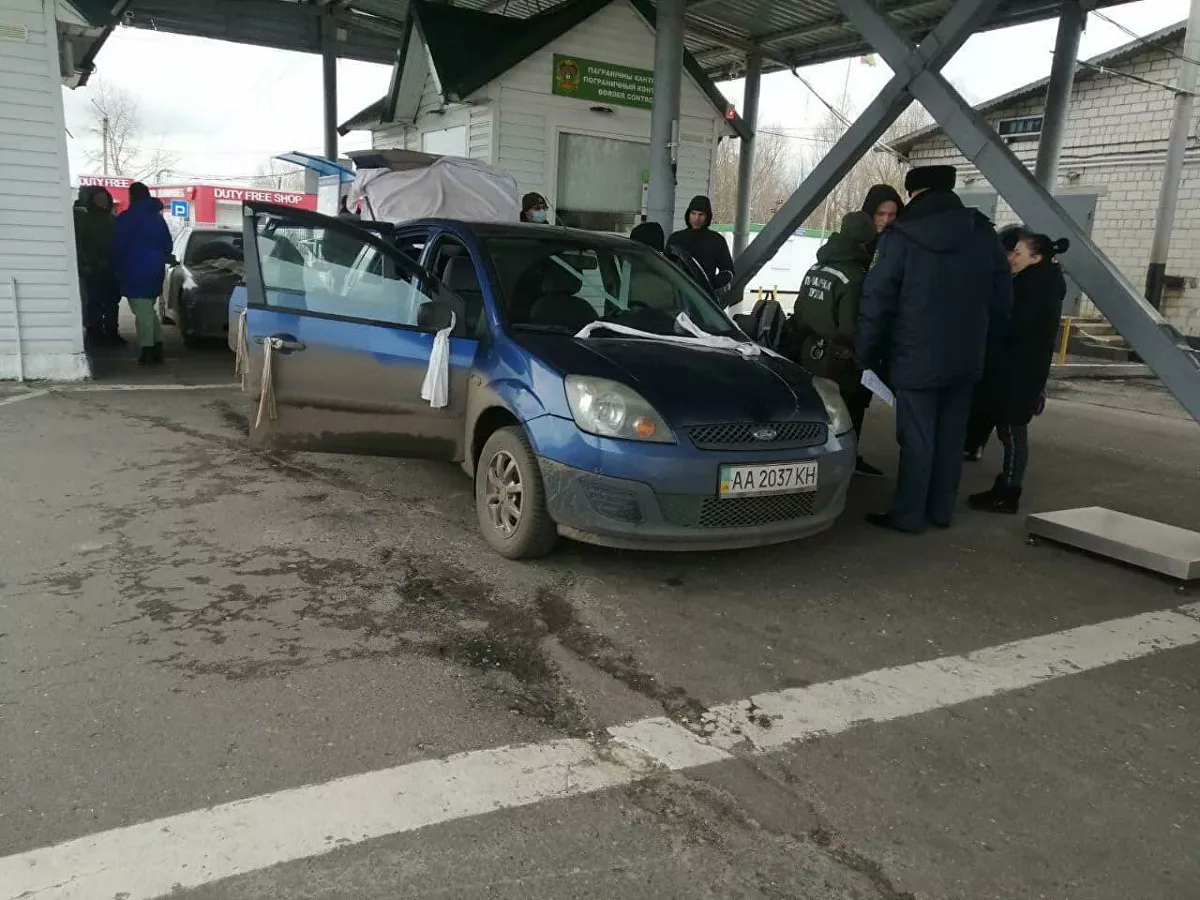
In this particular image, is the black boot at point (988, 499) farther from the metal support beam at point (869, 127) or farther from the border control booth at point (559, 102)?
the border control booth at point (559, 102)

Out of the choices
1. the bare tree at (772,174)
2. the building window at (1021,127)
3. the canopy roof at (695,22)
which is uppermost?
the bare tree at (772,174)

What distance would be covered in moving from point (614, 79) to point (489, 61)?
6.24 ft

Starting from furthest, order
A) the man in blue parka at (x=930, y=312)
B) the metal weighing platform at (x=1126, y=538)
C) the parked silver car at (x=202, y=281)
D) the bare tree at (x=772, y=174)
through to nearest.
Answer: the bare tree at (x=772, y=174)
the parked silver car at (x=202, y=281)
the man in blue parka at (x=930, y=312)
the metal weighing platform at (x=1126, y=538)

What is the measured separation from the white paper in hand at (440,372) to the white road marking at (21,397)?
5024 mm

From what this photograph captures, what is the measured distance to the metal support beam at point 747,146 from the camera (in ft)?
48.4

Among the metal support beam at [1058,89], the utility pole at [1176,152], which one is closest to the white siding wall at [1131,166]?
the utility pole at [1176,152]

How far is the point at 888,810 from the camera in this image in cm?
262

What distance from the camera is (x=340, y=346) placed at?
189 inches

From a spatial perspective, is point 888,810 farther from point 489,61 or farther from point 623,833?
point 489,61

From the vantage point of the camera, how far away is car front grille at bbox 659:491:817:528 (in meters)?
3.92

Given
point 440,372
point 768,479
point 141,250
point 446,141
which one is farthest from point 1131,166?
point 440,372

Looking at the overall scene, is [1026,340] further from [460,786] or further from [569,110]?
[569,110]

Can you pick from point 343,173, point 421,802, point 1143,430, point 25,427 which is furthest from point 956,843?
point 343,173

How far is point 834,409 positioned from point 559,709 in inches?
88.1
